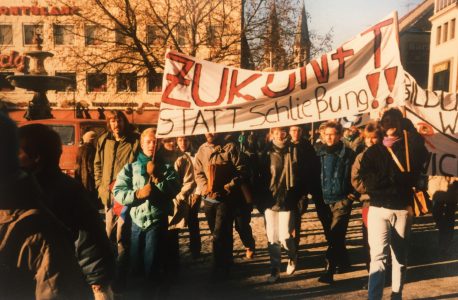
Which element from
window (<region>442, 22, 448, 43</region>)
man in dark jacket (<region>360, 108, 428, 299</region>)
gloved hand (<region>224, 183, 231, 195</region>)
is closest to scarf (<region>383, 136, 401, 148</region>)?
man in dark jacket (<region>360, 108, 428, 299</region>)

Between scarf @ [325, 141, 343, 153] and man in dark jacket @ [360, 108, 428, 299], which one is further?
scarf @ [325, 141, 343, 153]

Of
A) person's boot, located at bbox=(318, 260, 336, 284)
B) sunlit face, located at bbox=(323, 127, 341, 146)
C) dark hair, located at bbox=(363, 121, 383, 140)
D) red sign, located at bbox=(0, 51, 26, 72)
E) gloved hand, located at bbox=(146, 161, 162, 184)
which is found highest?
red sign, located at bbox=(0, 51, 26, 72)

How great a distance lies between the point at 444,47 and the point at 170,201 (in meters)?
32.0

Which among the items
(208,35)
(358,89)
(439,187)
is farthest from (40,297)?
(208,35)

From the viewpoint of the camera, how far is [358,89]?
13.8 feet

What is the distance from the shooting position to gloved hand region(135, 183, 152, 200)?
13.5 ft

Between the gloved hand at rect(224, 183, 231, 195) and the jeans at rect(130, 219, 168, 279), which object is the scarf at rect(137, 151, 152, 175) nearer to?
the jeans at rect(130, 219, 168, 279)

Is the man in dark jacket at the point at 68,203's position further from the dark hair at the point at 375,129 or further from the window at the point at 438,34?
the window at the point at 438,34

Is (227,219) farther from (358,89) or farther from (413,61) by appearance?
(413,61)

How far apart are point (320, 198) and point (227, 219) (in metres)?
1.13

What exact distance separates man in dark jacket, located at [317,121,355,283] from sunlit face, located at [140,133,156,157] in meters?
2.02

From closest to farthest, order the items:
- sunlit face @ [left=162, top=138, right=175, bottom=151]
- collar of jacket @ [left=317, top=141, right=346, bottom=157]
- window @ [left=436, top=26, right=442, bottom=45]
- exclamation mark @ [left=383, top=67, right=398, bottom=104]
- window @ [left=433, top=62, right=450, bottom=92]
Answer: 1. exclamation mark @ [left=383, top=67, right=398, bottom=104]
2. sunlit face @ [left=162, top=138, right=175, bottom=151]
3. collar of jacket @ [left=317, top=141, right=346, bottom=157]
4. window @ [left=433, top=62, right=450, bottom=92]
5. window @ [left=436, top=26, right=442, bottom=45]

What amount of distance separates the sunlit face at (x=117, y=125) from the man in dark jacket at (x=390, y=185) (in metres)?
2.59

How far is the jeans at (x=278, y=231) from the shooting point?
5.27 meters
